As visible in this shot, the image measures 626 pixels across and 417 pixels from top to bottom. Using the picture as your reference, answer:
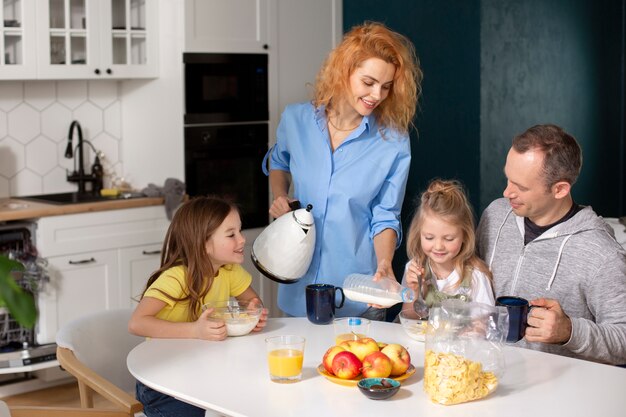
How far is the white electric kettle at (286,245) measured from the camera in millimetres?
2590

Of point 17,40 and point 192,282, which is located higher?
point 17,40

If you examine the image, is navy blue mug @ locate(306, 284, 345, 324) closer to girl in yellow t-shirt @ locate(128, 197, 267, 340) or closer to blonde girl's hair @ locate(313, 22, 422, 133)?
girl in yellow t-shirt @ locate(128, 197, 267, 340)

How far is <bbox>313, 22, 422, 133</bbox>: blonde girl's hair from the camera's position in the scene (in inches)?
104

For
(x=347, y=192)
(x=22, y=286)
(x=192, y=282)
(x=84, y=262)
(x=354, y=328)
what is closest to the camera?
(x=354, y=328)

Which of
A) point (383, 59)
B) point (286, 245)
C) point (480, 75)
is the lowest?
point (286, 245)

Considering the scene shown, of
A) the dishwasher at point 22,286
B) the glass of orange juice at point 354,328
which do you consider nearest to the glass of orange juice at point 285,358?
the glass of orange juice at point 354,328

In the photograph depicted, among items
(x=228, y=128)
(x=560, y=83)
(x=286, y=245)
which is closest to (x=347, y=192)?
(x=286, y=245)

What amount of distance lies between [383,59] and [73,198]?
7.27 feet

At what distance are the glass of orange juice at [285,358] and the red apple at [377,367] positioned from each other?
0.15 metres

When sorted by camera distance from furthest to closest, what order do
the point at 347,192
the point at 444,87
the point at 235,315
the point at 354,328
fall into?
1. the point at 444,87
2. the point at 347,192
3. the point at 235,315
4. the point at 354,328

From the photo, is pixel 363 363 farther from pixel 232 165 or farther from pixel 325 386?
pixel 232 165

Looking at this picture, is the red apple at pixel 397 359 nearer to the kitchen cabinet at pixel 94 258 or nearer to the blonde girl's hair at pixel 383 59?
the blonde girl's hair at pixel 383 59

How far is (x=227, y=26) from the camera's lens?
14.5ft

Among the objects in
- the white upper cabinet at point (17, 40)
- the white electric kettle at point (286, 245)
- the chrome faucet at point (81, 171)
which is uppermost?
the white upper cabinet at point (17, 40)
